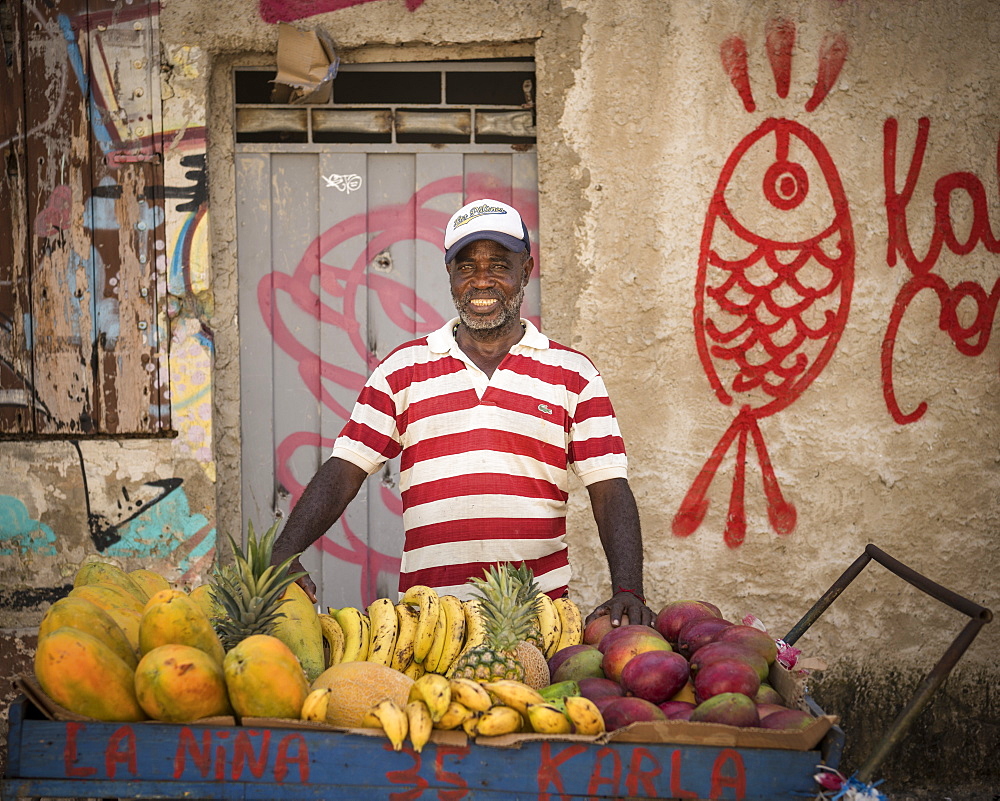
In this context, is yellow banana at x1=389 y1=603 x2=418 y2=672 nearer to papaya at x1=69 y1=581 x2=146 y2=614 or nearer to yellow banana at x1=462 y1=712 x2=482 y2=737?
yellow banana at x1=462 y1=712 x2=482 y2=737

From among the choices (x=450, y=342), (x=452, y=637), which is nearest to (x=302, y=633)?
(x=452, y=637)

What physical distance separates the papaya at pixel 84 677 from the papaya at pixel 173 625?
8cm

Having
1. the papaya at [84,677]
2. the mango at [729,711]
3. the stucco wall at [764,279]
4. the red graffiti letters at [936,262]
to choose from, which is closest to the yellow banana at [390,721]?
the papaya at [84,677]

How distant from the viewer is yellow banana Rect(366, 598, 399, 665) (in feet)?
6.97

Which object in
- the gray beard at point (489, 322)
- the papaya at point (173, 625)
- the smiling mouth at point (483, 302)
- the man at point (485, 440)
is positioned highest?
the smiling mouth at point (483, 302)

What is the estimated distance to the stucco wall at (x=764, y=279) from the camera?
165 inches

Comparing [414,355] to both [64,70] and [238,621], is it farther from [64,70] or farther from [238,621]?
[64,70]

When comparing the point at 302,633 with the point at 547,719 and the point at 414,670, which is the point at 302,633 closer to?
the point at 414,670

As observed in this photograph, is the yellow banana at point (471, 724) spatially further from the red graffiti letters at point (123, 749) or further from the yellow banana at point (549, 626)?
the red graffiti letters at point (123, 749)

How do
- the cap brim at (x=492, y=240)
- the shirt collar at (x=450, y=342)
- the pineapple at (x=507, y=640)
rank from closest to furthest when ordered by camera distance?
the pineapple at (x=507, y=640)
the cap brim at (x=492, y=240)
the shirt collar at (x=450, y=342)

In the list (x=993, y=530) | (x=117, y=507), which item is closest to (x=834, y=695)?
(x=993, y=530)

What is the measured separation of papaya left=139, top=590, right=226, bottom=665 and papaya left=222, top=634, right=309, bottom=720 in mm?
84

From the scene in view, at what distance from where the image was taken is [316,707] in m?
1.78

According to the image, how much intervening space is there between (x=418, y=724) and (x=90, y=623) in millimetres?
720
